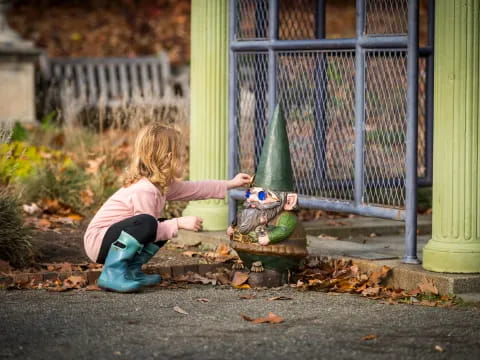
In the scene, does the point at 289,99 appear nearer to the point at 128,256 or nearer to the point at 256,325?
the point at 128,256

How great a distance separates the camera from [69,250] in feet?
23.5

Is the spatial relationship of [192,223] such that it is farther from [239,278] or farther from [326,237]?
[326,237]

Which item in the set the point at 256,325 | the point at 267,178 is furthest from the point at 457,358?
the point at 267,178

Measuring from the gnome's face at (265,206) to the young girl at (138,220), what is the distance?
1.37 ft

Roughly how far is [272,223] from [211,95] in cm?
191

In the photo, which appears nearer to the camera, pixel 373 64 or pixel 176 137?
pixel 176 137

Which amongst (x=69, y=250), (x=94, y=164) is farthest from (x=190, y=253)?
(x=94, y=164)

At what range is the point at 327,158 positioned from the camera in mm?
7184

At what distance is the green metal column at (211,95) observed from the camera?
7.55 metres

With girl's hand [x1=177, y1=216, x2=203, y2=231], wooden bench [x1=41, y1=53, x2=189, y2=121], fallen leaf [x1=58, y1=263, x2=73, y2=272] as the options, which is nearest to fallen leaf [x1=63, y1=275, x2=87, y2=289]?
fallen leaf [x1=58, y1=263, x2=73, y2=272]

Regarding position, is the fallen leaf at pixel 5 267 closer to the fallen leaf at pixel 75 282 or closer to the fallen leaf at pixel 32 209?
the fallen leaf at pixel 75 282

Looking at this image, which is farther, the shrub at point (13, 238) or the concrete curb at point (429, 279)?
the shrub at point (13, 238)

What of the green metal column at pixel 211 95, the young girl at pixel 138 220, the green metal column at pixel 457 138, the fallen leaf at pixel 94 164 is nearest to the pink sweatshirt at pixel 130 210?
the young girl at pixel 138 220

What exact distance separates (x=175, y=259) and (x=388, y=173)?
152 centimetres
